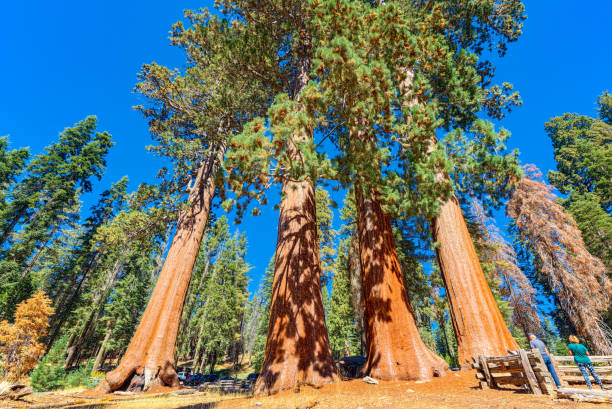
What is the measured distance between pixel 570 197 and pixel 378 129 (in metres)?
28.1

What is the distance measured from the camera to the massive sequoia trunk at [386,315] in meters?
5.74

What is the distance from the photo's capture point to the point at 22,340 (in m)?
12.9

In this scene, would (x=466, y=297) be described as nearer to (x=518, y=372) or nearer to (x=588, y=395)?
(x=518, y=372)

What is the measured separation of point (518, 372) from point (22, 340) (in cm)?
2078

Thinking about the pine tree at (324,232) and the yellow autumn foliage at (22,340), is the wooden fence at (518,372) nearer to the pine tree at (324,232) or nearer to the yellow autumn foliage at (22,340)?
the pine tree at (324,232)

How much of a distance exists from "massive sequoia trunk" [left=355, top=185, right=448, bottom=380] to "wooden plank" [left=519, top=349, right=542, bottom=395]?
1.73 m

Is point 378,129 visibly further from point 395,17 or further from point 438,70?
point 438,70

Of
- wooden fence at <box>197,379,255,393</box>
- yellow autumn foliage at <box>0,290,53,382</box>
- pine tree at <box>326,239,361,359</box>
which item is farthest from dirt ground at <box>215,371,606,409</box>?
pine tree at <box>326,239,361,359</box>

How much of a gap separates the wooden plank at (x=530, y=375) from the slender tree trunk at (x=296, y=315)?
138 inches

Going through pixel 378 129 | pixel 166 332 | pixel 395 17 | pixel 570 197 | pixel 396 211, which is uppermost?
pixel 570 197

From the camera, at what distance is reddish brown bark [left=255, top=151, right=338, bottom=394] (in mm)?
5336

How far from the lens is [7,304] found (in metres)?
19.5

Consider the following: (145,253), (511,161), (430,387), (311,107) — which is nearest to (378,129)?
(311,107)

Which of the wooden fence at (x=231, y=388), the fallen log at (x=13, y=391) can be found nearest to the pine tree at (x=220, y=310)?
the wooden fence at (x=231, y=388)
